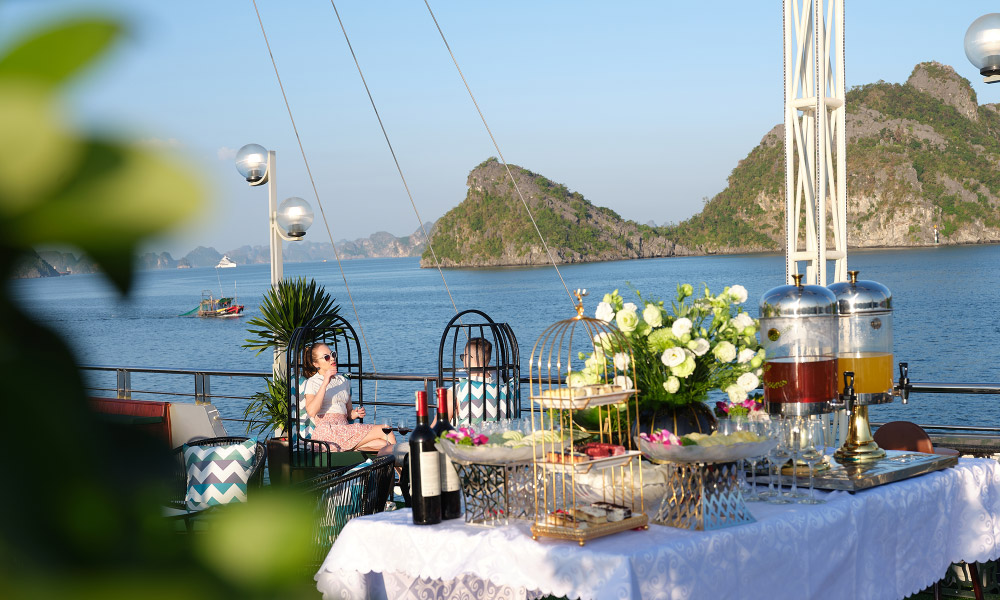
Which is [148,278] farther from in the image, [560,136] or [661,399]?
[560,136]

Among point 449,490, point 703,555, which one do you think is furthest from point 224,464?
point 703,555

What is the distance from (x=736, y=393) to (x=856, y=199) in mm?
84381

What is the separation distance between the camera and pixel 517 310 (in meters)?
62.3

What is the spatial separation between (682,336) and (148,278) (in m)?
2.70

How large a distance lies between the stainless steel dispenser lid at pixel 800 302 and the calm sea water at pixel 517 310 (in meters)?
3.19

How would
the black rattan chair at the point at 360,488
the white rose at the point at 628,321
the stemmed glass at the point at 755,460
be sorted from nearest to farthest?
the stemmed glass at the point at 755,460 → the white rose at the point at 628,321 → the black rattan chair at the point at 360,488

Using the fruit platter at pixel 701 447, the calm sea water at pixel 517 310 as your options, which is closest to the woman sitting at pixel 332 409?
the calm sea water at pixel 517 310

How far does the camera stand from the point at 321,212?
7.80m

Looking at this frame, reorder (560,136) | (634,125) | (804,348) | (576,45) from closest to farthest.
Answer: (804,348) < (634,125) < (576,45) < (560,136)

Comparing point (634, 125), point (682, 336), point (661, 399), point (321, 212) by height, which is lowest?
point (661, 399)

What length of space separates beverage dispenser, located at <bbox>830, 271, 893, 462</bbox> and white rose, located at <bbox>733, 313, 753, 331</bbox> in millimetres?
654

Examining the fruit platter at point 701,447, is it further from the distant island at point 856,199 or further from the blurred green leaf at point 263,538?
the distant island at point 856,199

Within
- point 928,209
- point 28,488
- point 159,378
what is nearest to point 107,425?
point 28,488

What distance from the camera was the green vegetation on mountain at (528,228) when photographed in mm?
85438
